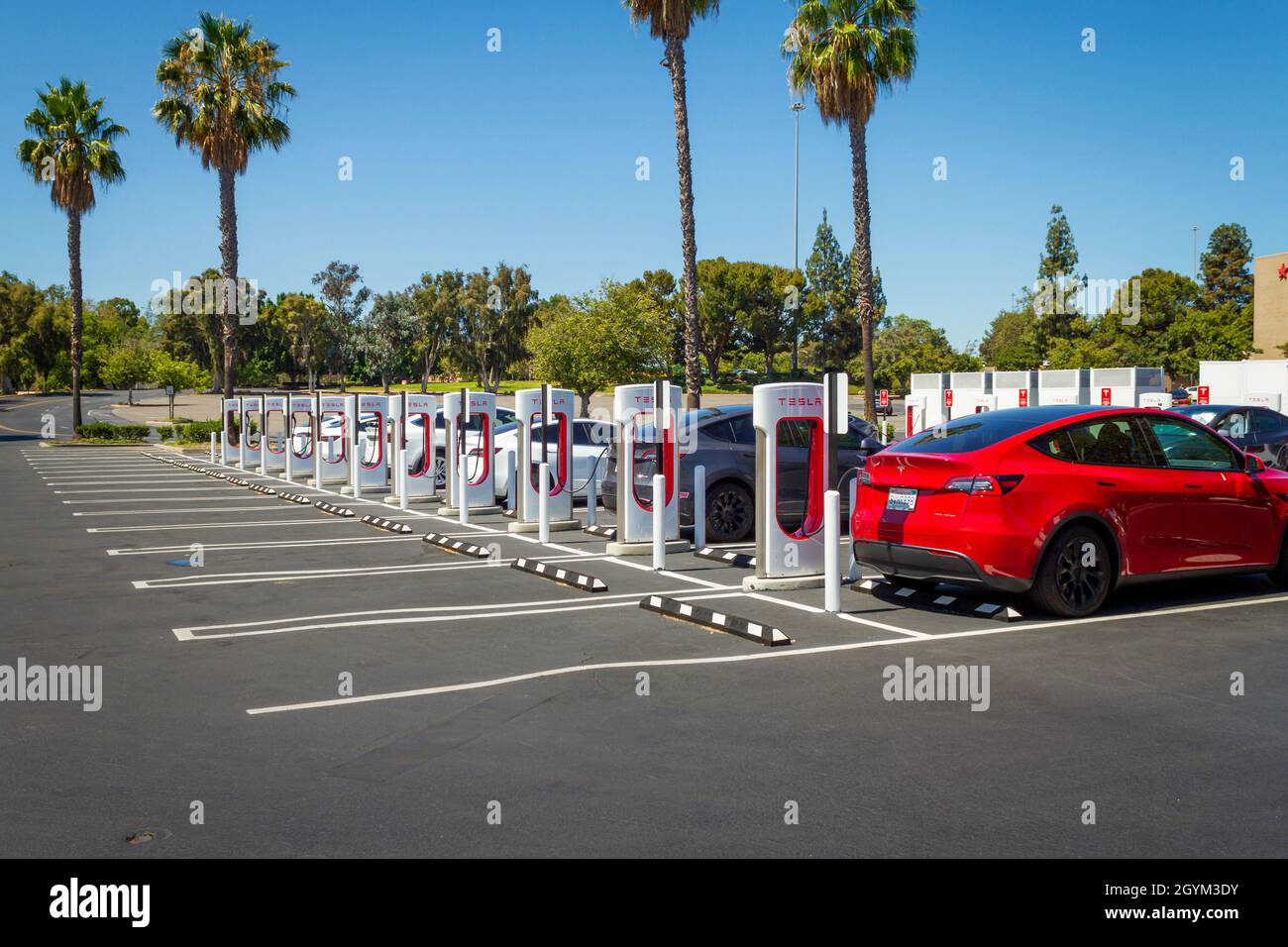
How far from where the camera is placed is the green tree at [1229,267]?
8831 centimetres

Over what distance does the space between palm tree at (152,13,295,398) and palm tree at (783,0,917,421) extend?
18.3m

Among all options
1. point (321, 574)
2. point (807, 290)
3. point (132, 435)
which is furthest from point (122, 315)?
point (321, 574)

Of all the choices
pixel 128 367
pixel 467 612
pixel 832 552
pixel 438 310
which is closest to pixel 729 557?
pixel 832 552

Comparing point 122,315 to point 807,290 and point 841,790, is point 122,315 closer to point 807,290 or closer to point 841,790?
point 807,290

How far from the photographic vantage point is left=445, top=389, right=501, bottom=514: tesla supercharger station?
16.6m

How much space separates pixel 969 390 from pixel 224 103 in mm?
26576

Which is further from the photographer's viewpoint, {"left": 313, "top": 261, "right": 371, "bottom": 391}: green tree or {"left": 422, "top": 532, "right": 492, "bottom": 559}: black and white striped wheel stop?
{"left": 313, "top": 261, "right": 371, "bottom": 391}: green tree

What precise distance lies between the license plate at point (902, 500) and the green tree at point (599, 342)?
142 ft

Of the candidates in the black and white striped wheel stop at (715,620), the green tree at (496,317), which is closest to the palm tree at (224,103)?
the black and white striped wheel stop at (715,620)

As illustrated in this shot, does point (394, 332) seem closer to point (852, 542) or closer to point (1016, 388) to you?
point (1016, 388)

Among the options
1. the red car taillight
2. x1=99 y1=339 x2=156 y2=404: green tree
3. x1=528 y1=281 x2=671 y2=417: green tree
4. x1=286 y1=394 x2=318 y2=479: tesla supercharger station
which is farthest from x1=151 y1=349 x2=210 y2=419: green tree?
the red car taillight

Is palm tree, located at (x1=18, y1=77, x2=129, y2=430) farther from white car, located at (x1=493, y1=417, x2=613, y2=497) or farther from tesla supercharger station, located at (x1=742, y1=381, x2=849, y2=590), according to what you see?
tesla supercharger station, located at (x1=742, y1=381, x2=849, y2=590)

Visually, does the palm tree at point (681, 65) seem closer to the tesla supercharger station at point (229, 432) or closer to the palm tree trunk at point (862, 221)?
the palm tree trunk at point (862, 221)
